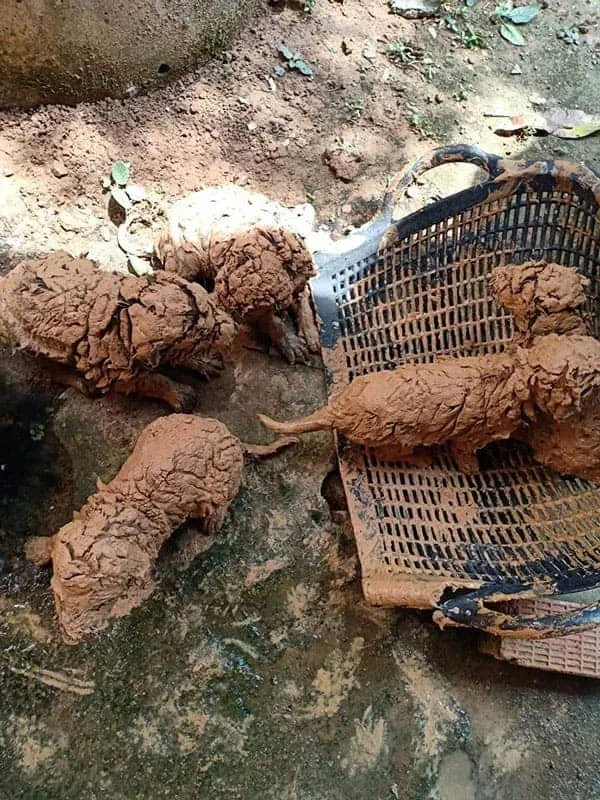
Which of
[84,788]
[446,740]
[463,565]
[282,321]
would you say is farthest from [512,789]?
[282,321]

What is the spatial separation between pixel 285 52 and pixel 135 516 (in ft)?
11.4

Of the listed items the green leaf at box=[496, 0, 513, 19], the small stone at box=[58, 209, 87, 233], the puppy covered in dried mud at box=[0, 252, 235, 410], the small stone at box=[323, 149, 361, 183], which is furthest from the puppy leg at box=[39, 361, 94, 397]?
the green leaf at box=[496, 0, 513, 19]

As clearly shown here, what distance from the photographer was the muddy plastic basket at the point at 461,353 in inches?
118

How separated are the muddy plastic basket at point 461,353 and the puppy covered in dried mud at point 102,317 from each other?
33.4 inches

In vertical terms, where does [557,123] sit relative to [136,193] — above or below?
below

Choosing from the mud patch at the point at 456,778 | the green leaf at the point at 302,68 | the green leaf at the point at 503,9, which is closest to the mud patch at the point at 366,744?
the mud patch at the point at 456,778

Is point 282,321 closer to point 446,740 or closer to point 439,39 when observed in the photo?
point 446,740

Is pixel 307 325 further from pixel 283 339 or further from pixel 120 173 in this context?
pixel 120 173

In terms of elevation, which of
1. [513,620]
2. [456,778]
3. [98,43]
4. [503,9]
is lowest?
[456,778]

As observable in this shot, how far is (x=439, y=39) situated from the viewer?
17.4ft

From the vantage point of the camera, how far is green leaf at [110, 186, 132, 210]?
4.33m

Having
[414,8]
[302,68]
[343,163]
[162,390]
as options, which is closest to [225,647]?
[162,390]

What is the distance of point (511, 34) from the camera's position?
17.7 feet

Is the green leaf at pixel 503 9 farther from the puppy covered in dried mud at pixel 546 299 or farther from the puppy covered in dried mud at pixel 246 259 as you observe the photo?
the puppy covered in dried mud at pixel 546 299
